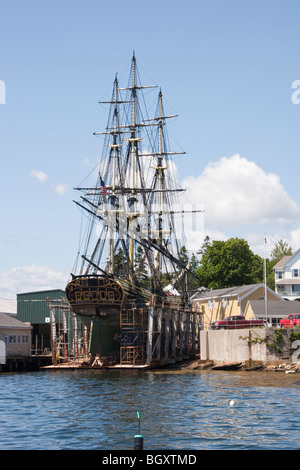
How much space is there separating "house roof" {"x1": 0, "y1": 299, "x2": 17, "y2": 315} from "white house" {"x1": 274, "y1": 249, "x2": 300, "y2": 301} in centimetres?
3898

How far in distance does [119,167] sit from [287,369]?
3851 cm

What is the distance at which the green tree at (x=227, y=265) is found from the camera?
109 metres

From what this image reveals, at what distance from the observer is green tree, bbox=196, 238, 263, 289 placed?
10875 cm

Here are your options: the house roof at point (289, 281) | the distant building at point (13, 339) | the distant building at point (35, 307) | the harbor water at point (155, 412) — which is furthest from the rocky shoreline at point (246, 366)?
the house roof at point (289, 281)

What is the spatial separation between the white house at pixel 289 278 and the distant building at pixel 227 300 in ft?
38.2

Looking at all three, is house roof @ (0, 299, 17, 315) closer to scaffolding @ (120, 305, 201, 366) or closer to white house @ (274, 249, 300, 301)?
scaffolding @ (120, 305, 201, 366)

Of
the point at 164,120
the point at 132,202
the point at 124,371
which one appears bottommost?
the point at 124,371

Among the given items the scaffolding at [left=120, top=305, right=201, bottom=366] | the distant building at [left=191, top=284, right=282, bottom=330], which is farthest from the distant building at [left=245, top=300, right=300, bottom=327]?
the scaffolding at [left=120, top=305, right=201, bottom=366]

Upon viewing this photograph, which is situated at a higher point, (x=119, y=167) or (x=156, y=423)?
(x=119, y=167)

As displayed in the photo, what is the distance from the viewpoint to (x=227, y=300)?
87.2 meters

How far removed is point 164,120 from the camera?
350 ft
